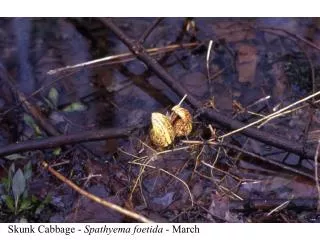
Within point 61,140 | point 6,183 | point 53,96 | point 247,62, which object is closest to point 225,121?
point 247,62

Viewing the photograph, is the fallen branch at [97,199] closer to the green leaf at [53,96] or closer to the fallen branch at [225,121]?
the green leaf at [53,96]

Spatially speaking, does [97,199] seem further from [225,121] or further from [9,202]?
[225,121]

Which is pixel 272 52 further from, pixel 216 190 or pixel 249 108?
pixel 216 190

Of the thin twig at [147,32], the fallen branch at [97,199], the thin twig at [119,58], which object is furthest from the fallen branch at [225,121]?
the fallen branch at [97,199]

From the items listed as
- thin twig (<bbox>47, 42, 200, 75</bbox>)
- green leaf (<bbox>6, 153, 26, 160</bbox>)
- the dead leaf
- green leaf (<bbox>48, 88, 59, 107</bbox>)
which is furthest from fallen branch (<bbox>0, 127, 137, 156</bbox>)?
the dead leaf

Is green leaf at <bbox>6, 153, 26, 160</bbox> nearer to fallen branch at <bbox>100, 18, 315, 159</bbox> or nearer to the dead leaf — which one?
fallen branch at <bbox>100, 18, 315, 159</bbox>

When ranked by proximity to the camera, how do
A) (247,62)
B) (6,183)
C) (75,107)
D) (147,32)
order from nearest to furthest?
(6,183), (75,107), (147,32), (247,62)
